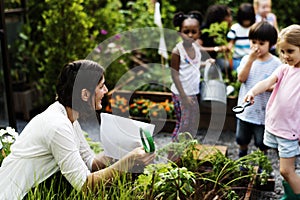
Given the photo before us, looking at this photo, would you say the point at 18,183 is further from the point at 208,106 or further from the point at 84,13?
the point at 84,13

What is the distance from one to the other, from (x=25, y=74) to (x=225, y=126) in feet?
7.87

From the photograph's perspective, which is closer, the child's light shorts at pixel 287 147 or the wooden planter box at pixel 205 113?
the child's light shorts at pixel 287 147

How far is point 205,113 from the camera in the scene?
493 centimetres

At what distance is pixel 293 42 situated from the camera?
2.89 meters

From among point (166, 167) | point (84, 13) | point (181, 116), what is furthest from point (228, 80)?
point (166, 167)

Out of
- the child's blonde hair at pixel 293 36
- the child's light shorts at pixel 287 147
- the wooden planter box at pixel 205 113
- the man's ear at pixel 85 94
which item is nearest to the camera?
the man's ear at pixel 85 94

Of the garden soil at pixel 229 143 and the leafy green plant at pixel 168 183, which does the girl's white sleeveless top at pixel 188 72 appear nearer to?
the garden soil at pixel 229 143

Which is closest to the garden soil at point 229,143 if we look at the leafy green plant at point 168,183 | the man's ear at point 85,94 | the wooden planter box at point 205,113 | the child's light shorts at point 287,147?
the wooden planter box at point 205,113

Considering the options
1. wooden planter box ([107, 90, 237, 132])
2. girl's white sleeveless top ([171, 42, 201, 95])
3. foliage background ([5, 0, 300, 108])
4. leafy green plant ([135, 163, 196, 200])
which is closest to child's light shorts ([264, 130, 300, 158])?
leafy green plant ([135, 163, 196, 200])

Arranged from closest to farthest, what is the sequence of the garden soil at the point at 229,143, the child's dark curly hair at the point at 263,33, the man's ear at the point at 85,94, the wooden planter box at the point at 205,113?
the man's ear at the point at 85,94, the child's dark curly hair at the point at 263,33, the garden soil at the point at 229,143, the wooden planter box at the point at 205,113

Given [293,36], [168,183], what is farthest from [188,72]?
[168,183]

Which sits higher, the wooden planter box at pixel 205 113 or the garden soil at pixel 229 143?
the wooden planter box at pixel 205 113

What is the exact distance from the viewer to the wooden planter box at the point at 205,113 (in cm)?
468

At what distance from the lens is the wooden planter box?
4684 mm
